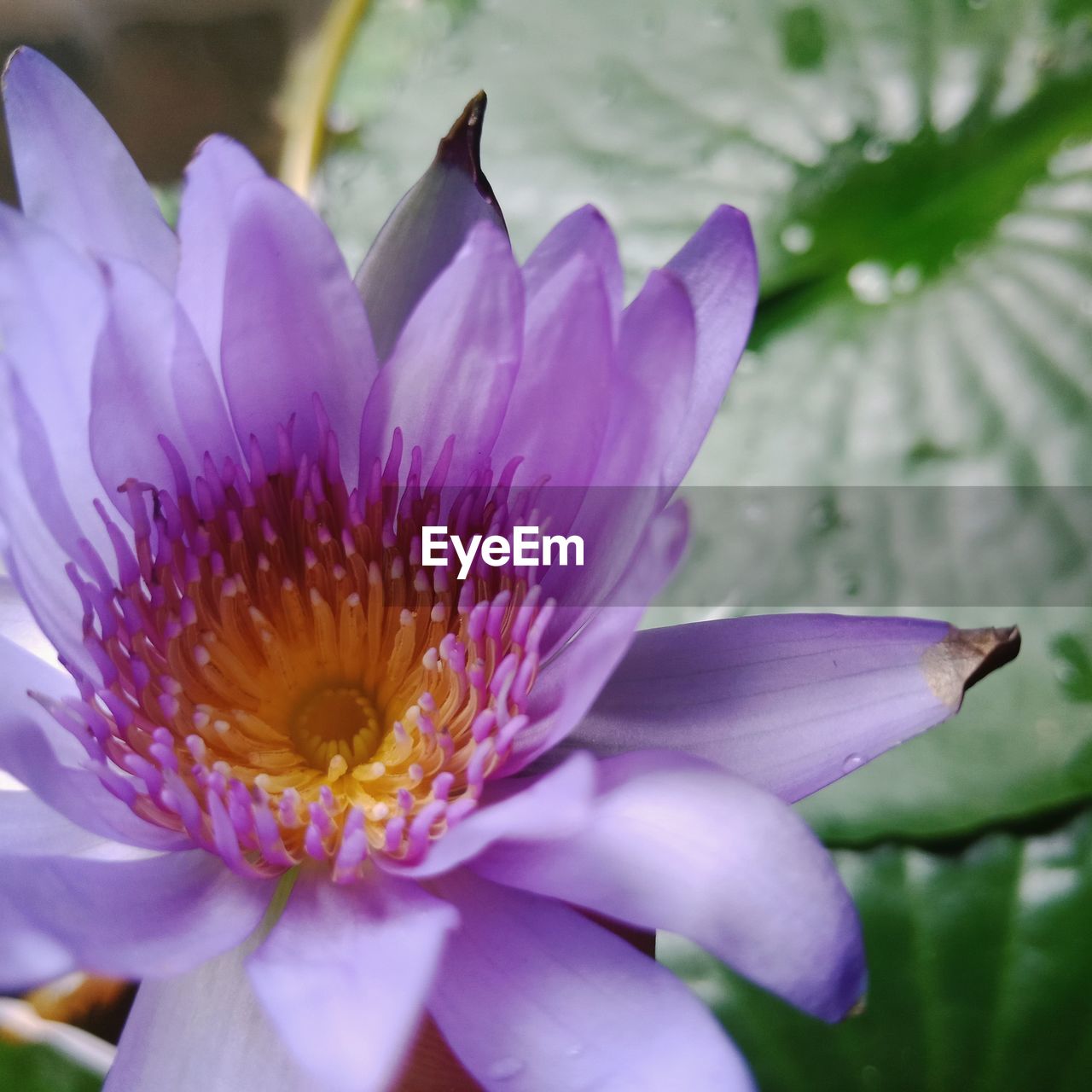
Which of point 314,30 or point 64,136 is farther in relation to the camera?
point 314,30

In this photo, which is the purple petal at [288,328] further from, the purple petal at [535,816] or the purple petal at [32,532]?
the purple petal at [535,816]

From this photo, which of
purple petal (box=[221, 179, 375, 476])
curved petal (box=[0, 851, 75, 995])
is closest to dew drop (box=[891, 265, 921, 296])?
purple petal (box=[221, 179, 375, 476])

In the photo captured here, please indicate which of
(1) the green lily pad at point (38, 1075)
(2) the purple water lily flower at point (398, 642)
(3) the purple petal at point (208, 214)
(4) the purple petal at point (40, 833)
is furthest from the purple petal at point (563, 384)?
(1) the green lily pad at point (38, 1075)

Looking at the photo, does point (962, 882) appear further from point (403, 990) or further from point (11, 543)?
point (11, 543)

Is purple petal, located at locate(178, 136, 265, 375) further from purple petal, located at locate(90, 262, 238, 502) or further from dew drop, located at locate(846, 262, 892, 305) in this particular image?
dew drop, located at locate(846, 262, 892, 305)

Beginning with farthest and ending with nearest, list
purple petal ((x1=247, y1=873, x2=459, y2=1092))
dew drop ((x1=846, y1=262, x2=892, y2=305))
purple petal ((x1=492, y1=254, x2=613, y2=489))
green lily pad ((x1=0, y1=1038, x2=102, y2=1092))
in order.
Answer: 1. dew drop ((x1=846, y1=262, x2=892, y2=305))
2. green lily pad ((x1=0, y1=1038, x2=102, y2=1092))
3. purple petal ((x1=492, y1=254, x2=613, y2=489))
4. purple petal ((x1=247, y1=873, x2=459, y2=1092))

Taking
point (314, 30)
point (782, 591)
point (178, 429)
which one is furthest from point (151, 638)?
point (314, 30)

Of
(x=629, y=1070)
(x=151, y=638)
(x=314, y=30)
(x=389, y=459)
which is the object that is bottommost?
(x=629, y=1070)
